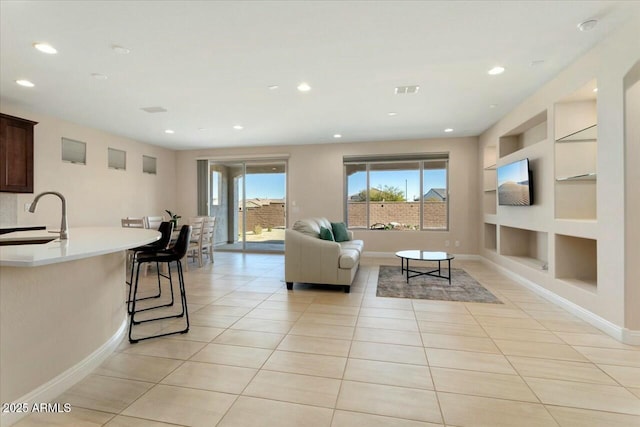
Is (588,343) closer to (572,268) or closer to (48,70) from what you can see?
(572,268)

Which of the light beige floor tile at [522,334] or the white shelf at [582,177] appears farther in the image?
the white shelf at [582,177]

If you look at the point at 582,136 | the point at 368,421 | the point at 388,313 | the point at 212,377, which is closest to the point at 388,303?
the point at 388,313

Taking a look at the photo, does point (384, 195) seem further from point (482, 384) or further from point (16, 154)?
point (16, 154)

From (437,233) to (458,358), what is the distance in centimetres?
486

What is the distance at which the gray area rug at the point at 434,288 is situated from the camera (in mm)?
3916

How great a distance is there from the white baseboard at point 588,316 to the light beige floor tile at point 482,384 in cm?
135

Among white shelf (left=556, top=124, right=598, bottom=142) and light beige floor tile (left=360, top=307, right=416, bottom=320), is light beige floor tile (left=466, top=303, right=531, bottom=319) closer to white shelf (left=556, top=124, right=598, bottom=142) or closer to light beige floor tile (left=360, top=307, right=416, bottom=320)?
light beige floor tile (left=360, top=307, right=416, bottom=320)

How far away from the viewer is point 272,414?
1703 mm

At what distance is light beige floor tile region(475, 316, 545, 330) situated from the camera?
2973 millimetres

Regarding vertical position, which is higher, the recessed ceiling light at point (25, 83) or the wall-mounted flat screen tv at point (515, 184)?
the recessed ceiling light at point (25, 83)

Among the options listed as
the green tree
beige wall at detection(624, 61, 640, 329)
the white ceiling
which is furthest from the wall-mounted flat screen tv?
the green tree

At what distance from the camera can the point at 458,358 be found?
2332 mm

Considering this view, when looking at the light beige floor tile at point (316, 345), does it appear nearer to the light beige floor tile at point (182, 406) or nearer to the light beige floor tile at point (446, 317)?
the light beige floor tile at point (182, 406)

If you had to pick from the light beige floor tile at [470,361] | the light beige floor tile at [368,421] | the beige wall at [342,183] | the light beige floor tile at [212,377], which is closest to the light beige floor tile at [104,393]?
the light beige floor tile at [212,377]
